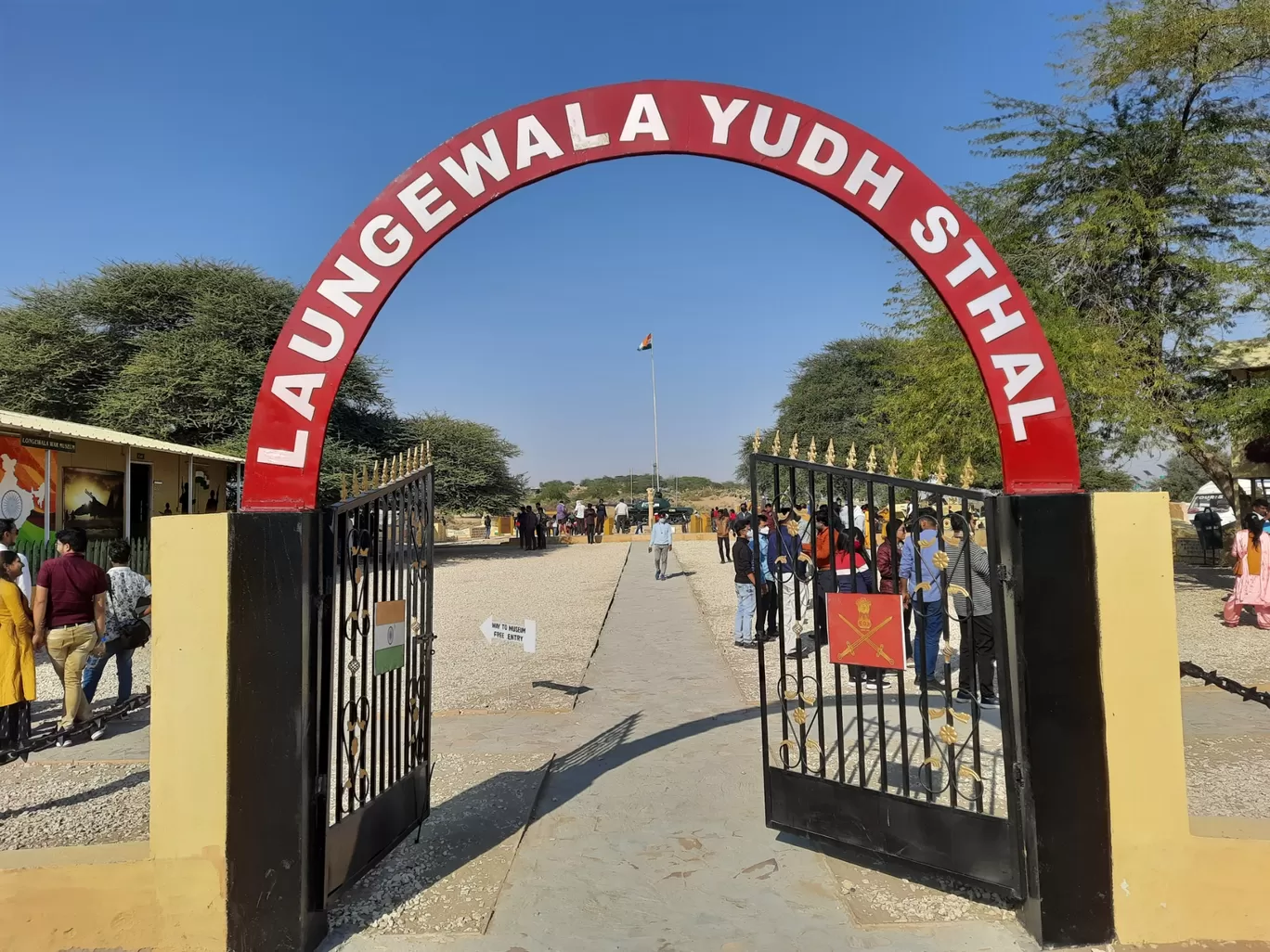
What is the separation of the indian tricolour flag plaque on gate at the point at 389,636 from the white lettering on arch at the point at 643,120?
267cm

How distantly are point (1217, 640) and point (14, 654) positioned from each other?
42.7 ft

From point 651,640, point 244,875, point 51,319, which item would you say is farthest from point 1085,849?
point 51,319

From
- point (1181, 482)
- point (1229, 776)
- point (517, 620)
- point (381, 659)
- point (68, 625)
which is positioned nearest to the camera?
point (381, 659)

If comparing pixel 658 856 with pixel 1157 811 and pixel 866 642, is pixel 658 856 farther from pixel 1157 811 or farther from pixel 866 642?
pixel 1157 811

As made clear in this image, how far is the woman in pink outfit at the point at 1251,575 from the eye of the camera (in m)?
10.5

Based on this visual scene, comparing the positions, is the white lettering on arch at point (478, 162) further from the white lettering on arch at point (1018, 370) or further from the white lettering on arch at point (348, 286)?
the white lettering on arch at point (1018, 370)

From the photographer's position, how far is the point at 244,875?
11.1ft

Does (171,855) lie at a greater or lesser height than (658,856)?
greater

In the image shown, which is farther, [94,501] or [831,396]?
[831,396]

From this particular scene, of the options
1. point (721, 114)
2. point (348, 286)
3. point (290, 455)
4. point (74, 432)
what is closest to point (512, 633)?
point (290, 455)

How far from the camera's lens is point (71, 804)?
5.45 meters

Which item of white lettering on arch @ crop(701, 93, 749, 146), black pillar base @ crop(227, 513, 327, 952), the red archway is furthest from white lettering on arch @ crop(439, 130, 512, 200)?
black pillar base @ crop(227, 513, 327, 952)

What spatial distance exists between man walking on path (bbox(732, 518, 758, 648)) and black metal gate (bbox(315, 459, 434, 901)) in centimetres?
658

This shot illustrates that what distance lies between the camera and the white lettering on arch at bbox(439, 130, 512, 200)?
373cm
